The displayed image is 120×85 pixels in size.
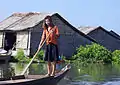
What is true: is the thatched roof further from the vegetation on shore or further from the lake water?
the lake water

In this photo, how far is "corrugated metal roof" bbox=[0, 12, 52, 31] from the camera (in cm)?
3137

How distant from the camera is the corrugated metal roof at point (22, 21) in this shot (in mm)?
31369

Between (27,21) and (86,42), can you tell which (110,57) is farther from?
(27,21)

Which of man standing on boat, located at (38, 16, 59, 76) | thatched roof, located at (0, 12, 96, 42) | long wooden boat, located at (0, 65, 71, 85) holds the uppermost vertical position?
thatched roof, located at (0, 12, 96, 42)

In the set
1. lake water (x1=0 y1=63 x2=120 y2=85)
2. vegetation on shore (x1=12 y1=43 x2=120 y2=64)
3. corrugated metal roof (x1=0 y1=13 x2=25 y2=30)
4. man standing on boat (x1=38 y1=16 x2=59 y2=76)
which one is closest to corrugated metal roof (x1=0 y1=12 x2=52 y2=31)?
corrugated metal roof (x1=0 y1=13 x2=25 y2=30)

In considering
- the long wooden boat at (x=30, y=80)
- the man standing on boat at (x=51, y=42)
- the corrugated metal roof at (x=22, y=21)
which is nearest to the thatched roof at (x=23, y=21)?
the corrugated metal roof at (x=22, y=21)

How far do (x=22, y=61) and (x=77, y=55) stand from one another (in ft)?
18.0


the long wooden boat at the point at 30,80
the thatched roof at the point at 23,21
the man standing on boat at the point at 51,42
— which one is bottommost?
the long wooden boat at the point at 30,80

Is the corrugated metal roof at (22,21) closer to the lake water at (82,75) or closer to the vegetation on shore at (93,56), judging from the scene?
the vegetation on shore at (93,56)

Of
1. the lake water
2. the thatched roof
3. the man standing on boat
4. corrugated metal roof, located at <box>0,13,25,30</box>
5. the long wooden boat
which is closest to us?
the long wooden boat

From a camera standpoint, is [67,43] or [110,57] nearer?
[110,57]

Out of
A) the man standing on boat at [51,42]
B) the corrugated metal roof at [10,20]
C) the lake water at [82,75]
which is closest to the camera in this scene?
the man standing on boat at [51,42]

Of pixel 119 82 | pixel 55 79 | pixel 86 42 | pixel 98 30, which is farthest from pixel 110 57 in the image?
pixel 55 79

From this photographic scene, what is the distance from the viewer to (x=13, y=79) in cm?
1127
